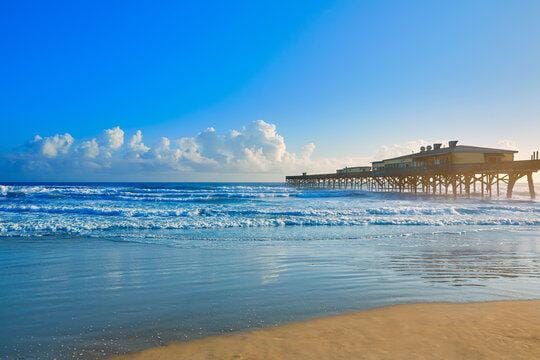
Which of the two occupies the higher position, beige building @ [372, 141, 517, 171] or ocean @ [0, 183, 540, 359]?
beige building @ [372, 141, 517, 171]

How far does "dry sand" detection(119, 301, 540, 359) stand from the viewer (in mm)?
4215

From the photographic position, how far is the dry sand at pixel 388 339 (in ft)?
13.8

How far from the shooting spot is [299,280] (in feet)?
24.9

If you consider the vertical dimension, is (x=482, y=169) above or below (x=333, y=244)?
above

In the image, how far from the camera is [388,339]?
4668 mm

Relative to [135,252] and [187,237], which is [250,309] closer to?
[135,252]

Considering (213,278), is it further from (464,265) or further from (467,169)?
(467,169)

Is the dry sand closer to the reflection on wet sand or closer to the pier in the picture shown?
the reflection on wet sand

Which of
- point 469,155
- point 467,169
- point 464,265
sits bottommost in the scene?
point 464,265

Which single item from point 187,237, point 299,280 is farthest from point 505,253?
point 187,237

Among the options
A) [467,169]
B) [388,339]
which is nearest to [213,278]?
[388,339]

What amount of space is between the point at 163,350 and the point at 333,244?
8.62 meters

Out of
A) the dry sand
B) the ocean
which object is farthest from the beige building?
the dry sand

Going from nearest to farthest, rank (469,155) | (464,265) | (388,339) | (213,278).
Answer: (388,339)
(213,278)
(464,265)
(469,155)
